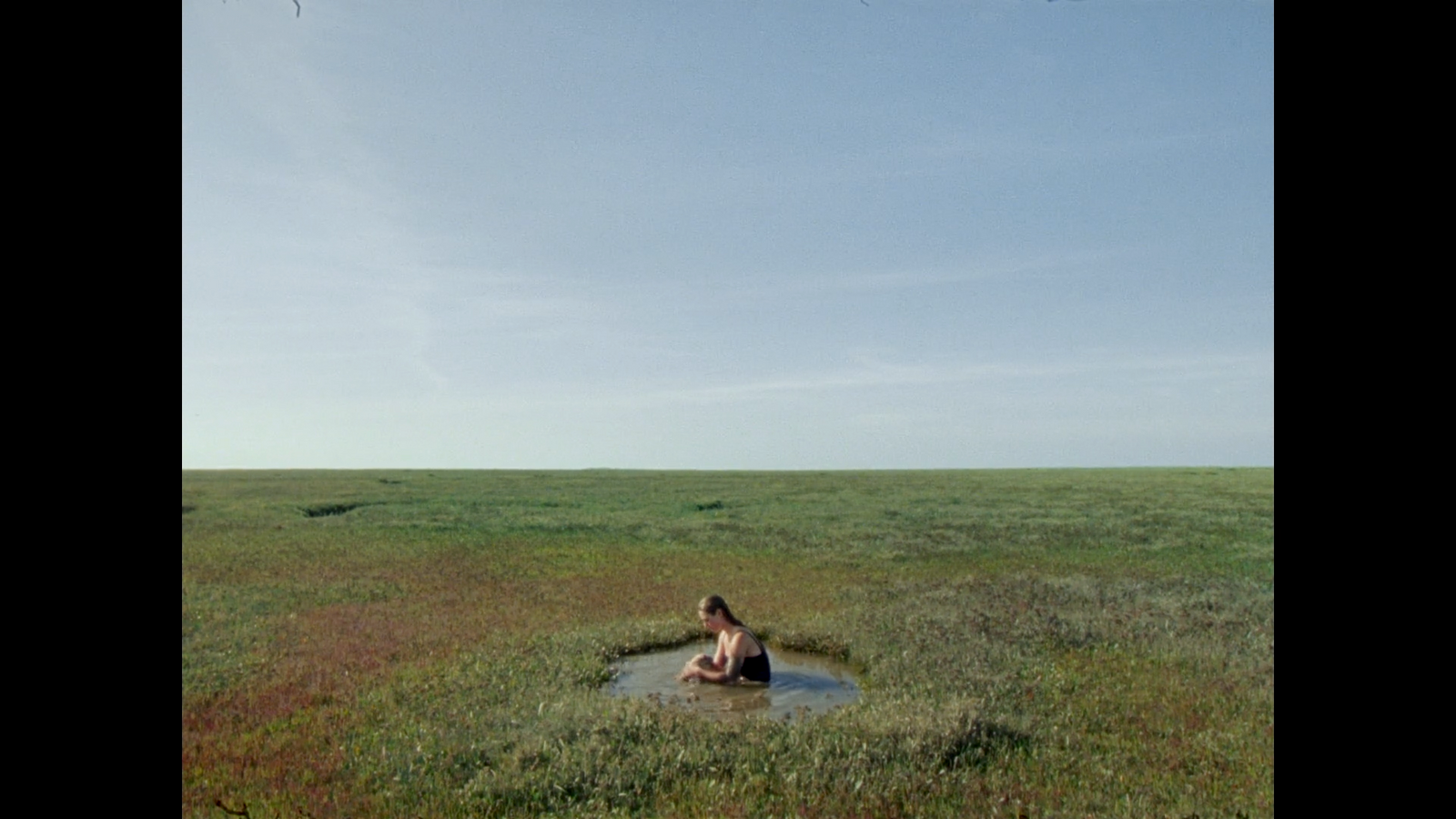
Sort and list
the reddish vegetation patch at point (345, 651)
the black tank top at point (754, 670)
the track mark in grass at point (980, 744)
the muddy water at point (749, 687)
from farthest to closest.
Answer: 1. the black tank top at point (754, 670)
2. the muddy water at point (749, 687)
3. the track mark in grass at point (980, 744)
4. the reddish vegetation patch at point (345, 651)

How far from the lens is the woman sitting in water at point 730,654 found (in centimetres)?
1198

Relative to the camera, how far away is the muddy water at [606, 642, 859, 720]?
438 inches

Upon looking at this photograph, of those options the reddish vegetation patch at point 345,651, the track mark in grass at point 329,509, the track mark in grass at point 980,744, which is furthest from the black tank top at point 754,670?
the track mark in grass at point 329,509

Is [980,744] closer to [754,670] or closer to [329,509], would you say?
[754,670]

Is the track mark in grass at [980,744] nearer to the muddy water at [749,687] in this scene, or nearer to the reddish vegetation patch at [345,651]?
the muddy water at [749,687]

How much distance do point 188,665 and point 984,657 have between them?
11.4m

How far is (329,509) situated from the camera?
1681 inches

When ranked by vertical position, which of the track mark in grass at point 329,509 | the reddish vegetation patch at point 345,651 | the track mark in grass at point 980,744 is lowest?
the track mark in grass at point 329,509

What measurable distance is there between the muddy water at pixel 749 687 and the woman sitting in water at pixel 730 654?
0.42 feet

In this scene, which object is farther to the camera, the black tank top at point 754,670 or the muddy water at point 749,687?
the black tank top at point 754,670

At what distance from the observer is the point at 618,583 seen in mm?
21219

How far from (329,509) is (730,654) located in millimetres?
35583
